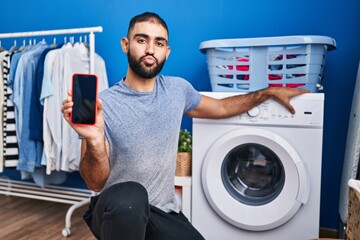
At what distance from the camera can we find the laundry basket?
1.57 metres

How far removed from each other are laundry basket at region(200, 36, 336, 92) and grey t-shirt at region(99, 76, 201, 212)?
431mm

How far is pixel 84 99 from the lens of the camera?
1.00 m

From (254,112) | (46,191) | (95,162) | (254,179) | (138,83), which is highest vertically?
(138,83)

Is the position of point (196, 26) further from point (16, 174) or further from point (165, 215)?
point (16, 174)

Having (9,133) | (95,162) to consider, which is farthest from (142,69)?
(9,133)

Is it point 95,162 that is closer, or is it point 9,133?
point 95,162

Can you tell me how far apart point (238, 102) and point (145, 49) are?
50 cm

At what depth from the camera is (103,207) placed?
106cm

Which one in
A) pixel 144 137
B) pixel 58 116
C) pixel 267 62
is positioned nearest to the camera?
pixel 144 137

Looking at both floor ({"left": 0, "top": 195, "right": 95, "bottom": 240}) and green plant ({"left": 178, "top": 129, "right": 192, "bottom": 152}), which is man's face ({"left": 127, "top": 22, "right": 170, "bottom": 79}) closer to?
green plant ({"left": 178, "top": 129, "right": 192, "bottom": 152})

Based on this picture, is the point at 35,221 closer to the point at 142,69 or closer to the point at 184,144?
the point at 184,144

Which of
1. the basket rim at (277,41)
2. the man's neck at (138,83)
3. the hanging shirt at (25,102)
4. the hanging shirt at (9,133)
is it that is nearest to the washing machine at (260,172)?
the basket rim at (277,41)

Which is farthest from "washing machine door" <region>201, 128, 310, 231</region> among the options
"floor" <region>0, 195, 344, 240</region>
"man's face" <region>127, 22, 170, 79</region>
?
"floor" <region>0, 195, 344, 240</region>

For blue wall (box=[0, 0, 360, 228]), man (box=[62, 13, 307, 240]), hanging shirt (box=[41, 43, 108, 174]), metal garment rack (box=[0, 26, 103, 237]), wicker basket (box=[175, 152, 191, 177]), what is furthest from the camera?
metal garment rack (box=[0, 26, 103, 237])
